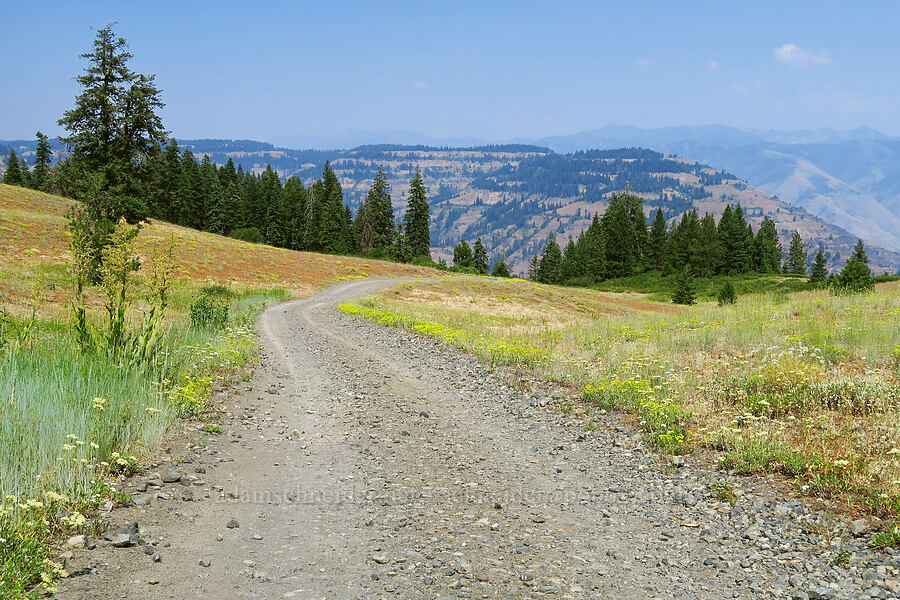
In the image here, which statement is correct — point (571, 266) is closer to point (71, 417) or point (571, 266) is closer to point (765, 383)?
point (765, 383)

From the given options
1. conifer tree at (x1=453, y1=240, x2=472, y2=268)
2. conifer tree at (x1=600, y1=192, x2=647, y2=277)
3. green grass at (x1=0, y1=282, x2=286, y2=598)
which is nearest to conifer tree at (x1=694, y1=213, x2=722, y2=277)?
conifer tree at (x1=600, y1=192, x2=647, y2=277)

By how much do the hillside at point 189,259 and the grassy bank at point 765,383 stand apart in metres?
21.7

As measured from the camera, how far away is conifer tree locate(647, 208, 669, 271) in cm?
10019

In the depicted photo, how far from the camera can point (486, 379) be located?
11.9 metres

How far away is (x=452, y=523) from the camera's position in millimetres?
5230

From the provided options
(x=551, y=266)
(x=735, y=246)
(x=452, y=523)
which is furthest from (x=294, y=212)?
(x=452, y=523)

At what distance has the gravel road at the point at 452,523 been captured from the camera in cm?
407

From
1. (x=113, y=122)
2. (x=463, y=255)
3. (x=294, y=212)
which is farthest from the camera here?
(x=463, y=255)

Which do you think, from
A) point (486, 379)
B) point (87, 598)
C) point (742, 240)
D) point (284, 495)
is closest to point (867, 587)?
point (284, 495)

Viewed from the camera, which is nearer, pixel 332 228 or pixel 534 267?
pixel 332 228

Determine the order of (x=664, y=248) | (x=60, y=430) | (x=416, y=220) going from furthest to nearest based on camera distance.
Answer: (x=664, y=248) → (x=416, y=220) → (x=60, y=430)

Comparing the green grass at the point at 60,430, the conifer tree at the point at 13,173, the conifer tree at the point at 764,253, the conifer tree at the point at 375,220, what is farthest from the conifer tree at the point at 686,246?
the conifer tree at the point at 13,173

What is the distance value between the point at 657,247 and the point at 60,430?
107m

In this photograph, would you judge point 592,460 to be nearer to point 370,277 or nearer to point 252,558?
point 252,558
